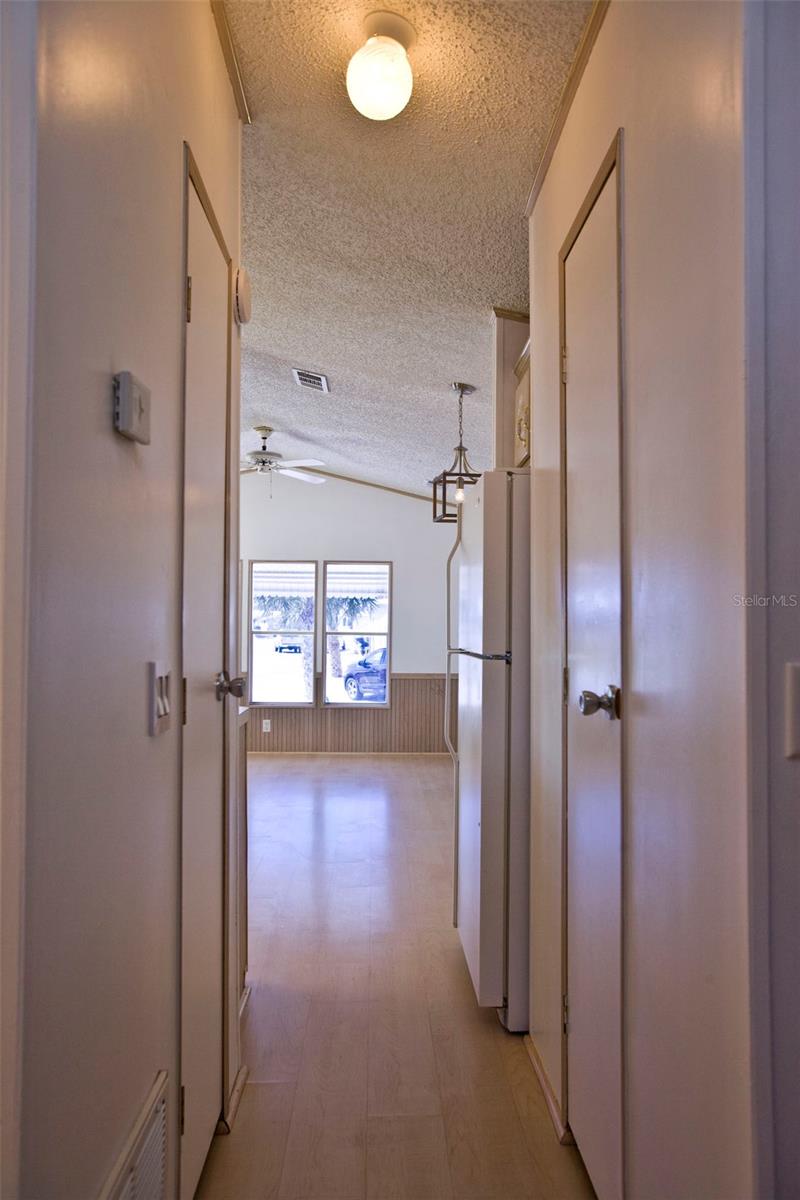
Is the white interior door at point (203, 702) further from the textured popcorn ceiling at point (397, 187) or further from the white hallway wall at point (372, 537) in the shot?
the white hallway wall at point (372, 537)

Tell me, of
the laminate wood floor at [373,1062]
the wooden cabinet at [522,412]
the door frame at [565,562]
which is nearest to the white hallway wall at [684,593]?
the door frame at [565,562]

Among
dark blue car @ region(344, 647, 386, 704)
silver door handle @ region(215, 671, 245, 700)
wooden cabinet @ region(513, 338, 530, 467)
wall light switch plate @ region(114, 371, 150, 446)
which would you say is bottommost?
dark blue car @ region(344, 647, 386, 704)

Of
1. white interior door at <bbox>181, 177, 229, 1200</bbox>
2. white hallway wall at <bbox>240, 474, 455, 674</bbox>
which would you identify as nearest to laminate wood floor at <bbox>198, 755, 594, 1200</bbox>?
white interior door at <bbox>181, 177, 229, 1200</bbox>

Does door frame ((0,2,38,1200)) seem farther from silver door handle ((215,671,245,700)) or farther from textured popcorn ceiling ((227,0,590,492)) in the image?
textured popcorn ceiling ((227,0,590,492))

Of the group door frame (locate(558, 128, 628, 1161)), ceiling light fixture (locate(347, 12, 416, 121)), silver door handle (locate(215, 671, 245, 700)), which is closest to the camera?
door frame (locate(558, 128, 628, 1161))

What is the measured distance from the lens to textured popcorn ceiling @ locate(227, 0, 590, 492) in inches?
61.7

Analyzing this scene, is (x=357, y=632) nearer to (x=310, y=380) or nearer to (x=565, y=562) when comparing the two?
(x=310, y=380)

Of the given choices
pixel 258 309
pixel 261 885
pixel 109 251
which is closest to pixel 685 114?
pixel 109 251

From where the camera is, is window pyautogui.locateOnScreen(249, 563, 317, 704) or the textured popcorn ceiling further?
window pyautogui.locateOnScreen(249, 563, 317, 704)

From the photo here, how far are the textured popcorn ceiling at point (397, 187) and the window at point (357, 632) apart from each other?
3.16 metres

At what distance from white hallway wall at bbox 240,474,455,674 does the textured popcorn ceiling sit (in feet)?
9.94

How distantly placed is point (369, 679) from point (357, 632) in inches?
19.6

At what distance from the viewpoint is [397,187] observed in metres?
2.12

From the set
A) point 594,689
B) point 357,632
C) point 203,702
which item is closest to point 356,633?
point 357,632
